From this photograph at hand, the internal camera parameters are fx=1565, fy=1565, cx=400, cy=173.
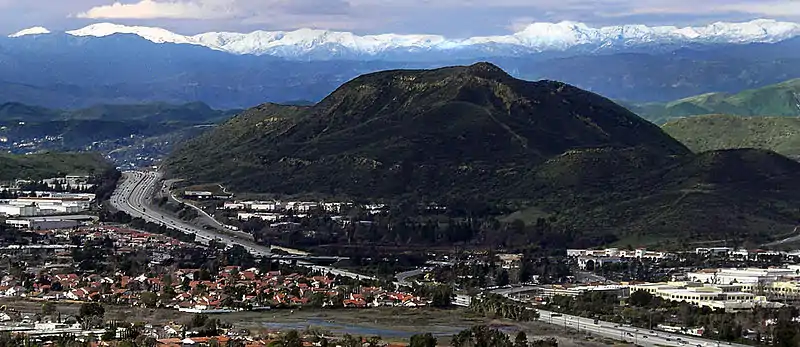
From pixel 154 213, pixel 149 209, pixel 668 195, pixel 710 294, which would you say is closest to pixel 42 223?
pixel 154 213

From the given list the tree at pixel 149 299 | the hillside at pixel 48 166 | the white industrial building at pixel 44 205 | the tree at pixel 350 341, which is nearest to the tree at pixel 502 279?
the tree at pixel 149 299

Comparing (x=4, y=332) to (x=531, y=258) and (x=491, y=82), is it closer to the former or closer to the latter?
(x=531, y=258)

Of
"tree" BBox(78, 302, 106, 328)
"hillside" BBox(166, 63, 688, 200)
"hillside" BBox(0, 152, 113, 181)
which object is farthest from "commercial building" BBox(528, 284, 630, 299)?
"hillside" BBox(0, 152, 113, 181)

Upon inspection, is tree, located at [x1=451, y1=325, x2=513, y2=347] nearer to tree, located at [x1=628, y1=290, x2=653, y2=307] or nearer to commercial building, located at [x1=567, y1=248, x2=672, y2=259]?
tree, located at [x1=628, y1=290, x2=653, y2=307]

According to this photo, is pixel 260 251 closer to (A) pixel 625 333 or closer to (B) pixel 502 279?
(B) pixel 502 279

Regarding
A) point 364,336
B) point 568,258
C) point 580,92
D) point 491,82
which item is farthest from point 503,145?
point 364,336
